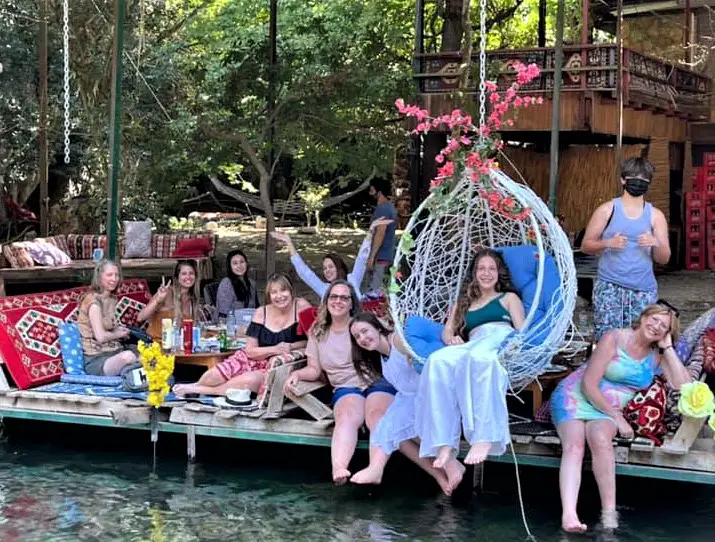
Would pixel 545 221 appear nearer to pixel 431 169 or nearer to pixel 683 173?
pixel 431 169

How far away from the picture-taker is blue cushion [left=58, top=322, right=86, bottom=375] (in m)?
7.61

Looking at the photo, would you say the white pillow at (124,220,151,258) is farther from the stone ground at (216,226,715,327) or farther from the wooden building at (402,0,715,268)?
the wooden building at (402,0,715,268)

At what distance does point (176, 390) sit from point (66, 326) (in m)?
1.12

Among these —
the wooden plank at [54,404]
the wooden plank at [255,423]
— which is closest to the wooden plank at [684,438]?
the wooden plank at [255,423]

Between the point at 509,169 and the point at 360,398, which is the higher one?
the point at 509,169

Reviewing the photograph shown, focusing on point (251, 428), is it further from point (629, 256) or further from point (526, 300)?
point (629, 256)

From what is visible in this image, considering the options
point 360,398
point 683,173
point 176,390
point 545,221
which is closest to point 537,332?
point 545,221

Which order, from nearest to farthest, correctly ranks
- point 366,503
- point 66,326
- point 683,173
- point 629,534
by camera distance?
point 629,534 < point 366,503 < point 66,326 < point 683,173

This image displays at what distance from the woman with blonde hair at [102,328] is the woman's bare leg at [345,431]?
1.85 meters

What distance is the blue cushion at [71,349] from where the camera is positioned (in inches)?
299

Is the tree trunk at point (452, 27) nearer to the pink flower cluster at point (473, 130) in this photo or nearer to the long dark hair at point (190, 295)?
the long dark hair at point (190, 295)

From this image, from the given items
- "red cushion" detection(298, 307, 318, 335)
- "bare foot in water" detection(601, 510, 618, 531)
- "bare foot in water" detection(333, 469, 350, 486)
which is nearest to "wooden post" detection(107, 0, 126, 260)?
"red cushion" detection(298, 307, 318, 335)

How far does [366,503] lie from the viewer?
6164mm

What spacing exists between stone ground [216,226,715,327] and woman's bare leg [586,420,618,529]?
17.8 feet
